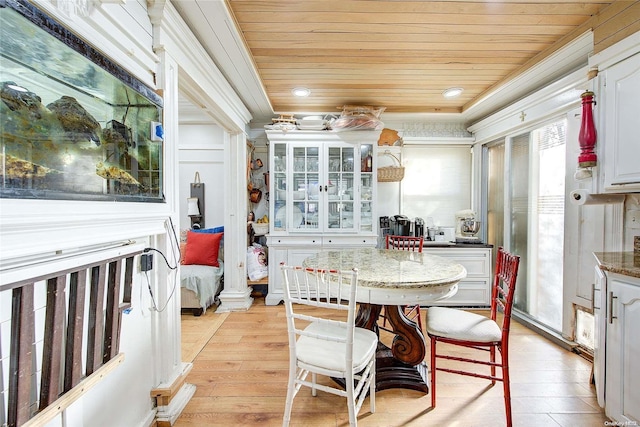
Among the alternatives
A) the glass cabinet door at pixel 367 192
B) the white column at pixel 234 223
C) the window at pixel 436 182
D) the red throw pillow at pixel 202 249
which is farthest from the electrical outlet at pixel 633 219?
the red throw pillow at pixel 202 249

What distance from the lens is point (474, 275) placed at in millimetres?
3209

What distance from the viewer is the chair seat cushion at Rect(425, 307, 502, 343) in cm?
159

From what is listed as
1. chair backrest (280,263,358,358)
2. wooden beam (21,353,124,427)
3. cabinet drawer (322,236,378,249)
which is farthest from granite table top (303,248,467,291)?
wooden beam (21,353,124,427)

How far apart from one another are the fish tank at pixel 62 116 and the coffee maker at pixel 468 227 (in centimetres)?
337

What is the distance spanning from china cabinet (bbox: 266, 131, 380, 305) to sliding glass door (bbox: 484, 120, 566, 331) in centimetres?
147

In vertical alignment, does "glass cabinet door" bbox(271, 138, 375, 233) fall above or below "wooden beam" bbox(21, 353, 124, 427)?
above

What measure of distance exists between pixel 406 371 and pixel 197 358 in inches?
62.7

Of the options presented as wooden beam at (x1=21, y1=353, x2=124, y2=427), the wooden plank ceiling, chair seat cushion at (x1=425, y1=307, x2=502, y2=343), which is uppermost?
the wooden plank ceiling

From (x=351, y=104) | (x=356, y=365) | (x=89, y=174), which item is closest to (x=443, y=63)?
(x=351, y=104)

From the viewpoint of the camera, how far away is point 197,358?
7.24 ft

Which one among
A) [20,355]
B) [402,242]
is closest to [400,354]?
[402,242]

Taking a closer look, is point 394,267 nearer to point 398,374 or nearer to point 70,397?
point 398,374

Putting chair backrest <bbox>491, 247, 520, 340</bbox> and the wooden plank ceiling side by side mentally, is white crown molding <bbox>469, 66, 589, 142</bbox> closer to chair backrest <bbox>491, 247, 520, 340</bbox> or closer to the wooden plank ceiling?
the wooden plank ceiling

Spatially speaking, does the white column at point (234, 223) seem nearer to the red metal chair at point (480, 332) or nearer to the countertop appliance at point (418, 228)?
the countertop appliance at point (418, 228)
